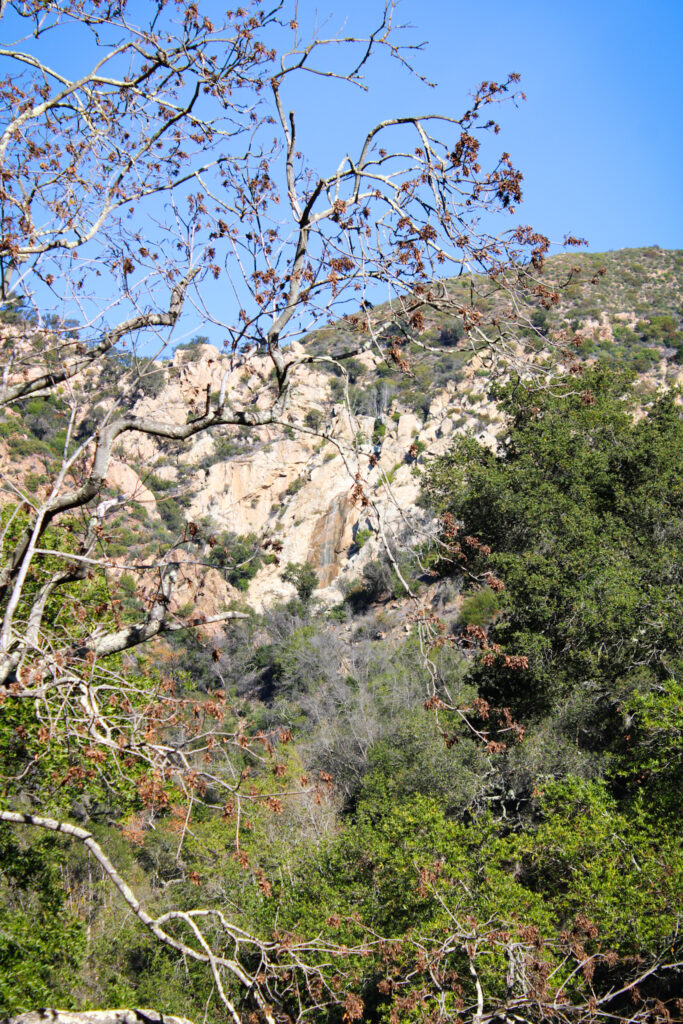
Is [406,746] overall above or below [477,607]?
below

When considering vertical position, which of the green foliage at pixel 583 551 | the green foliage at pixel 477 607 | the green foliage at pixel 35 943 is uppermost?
the green foliage at pixel 583 551

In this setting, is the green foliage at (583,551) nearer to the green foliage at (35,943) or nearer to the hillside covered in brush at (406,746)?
the hillside covered in brush at (406,746)

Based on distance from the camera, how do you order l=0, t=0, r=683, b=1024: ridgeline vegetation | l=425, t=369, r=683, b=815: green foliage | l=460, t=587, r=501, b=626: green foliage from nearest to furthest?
l=0, t=0, r=683, b=1024: ridgeline vegetation, l=425, t=369, r=683, b=815: green foliage, l=460, t=587, r=501, b=626: green foliage

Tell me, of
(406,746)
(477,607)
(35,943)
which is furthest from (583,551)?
(35,943)

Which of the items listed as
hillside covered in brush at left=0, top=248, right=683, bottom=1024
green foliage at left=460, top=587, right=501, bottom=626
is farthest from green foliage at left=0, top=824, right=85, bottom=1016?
green foliage at left=460, top=587, right=501, bottom=626

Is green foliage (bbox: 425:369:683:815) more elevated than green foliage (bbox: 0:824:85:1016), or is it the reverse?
green foliage (bbox: 425:369:683:815)

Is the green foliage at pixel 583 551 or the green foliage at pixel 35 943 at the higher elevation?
the green foliage at pixel 583 551

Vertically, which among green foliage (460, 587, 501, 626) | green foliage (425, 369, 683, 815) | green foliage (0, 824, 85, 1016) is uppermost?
green foliage (425, 369, 683, 815)

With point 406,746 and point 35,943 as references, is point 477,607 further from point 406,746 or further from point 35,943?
point 35,943

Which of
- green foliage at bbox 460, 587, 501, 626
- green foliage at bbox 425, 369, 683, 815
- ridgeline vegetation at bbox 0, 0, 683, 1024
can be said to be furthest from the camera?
green foliage at bbox 460, 587, 501, 626

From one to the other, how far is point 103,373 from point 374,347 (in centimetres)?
188

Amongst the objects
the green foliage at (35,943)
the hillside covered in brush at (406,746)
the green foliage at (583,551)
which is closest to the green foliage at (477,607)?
the hillside covered in brush at (406,746)

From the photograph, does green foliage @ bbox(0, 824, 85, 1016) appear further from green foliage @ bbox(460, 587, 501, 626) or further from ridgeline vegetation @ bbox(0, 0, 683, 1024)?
green foliage @ bbox(460, 587, 501, 626)

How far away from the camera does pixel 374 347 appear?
3395mm
